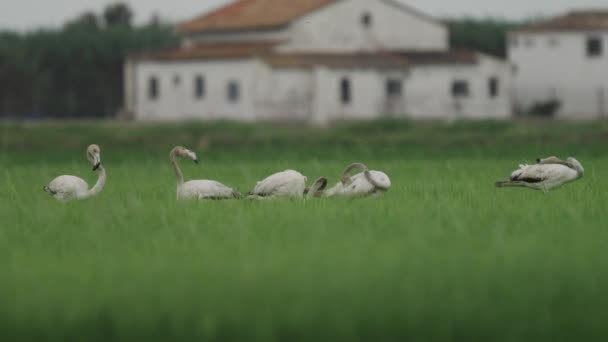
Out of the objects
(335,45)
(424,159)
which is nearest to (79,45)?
(335,45)

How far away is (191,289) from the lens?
1054 centimetres

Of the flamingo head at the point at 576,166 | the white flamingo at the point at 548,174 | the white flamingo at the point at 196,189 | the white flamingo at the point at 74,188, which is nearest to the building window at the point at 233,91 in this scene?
the white flamingo at the point at 196,189

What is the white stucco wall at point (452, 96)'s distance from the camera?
6894cm

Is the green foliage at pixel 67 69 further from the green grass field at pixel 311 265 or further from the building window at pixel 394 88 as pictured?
the green grass field at pixel 311 265

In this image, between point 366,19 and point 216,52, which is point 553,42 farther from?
point 216,52

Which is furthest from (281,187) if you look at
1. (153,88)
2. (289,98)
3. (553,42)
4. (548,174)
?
(553,42)

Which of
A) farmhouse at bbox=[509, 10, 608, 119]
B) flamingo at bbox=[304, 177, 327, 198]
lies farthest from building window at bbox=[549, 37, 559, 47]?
flamingo at bbox=[304, 177, 327, 198]

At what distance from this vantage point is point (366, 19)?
71.1 meters

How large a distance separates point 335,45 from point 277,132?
89.7 feet

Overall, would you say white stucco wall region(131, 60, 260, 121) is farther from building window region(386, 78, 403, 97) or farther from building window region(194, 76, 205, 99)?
building window region(386, 78, 403, 97)

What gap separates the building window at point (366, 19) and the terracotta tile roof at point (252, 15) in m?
1.86

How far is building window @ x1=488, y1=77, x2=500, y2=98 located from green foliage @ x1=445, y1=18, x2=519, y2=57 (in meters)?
12.1

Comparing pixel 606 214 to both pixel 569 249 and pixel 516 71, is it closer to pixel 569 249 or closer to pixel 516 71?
pixel 569 249

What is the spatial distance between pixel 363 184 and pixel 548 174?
2.34m
